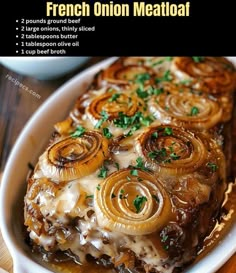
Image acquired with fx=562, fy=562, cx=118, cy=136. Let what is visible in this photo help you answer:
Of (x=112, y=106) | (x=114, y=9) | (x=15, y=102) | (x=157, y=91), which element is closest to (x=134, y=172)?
(x=112, y=106)

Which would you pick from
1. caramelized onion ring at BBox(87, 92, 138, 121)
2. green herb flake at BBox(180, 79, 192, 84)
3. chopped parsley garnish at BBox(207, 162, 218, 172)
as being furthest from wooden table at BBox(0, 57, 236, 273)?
chopped parsley garnish at BBox(207, 162, 218, 172)

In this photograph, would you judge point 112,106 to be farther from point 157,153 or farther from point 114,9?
point 114,9

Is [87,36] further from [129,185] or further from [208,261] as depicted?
[208,261]

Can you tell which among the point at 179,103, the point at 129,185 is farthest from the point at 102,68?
the point at 129,185

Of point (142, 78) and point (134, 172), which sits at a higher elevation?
point (142, 78)

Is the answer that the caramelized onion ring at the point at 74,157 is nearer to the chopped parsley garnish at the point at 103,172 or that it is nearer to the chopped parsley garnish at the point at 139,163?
the chopped parsley garnish at the point at 103,172

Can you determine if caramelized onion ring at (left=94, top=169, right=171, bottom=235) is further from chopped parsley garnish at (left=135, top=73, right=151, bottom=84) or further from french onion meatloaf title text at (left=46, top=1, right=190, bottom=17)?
french onion meatloaf title text at (left=46, top=1, right=190, bottom=17)
